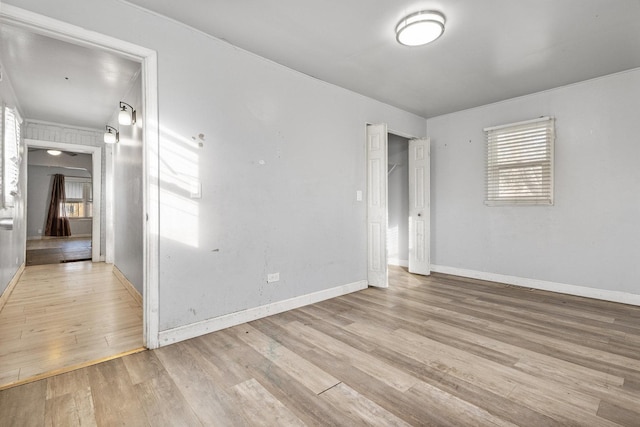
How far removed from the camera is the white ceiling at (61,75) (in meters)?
2.96

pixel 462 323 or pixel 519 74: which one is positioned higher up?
pixel 519 74

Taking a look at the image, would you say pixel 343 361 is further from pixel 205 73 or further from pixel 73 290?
pixel 73 290

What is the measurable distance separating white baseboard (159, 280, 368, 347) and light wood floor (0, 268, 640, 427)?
0.27ft

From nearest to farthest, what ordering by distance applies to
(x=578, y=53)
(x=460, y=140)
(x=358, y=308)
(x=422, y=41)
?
(x=422, y=41) → (x=578, y=53) → (x=358, y=308) → (x=460, y=140)

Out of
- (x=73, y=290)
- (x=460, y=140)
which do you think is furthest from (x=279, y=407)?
(x=460, y=140)

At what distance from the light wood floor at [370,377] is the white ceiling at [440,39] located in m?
2.67

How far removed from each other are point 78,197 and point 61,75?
1026cm

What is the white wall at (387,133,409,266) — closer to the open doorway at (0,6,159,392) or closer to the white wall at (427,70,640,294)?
the white wall at (427,70,640,294)

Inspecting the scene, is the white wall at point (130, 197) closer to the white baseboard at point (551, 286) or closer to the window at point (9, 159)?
the window at point (9, 159)

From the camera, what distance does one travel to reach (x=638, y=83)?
353 cm

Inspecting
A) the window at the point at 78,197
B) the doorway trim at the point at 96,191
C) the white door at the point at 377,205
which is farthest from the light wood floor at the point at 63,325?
the window at the point at 78,197

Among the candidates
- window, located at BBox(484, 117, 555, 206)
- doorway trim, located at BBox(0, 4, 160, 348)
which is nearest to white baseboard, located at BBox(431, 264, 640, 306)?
window, located at BBox(484, 117, 555, 206)

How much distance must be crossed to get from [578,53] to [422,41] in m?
1.83

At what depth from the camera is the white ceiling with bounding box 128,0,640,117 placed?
2.40 metres
